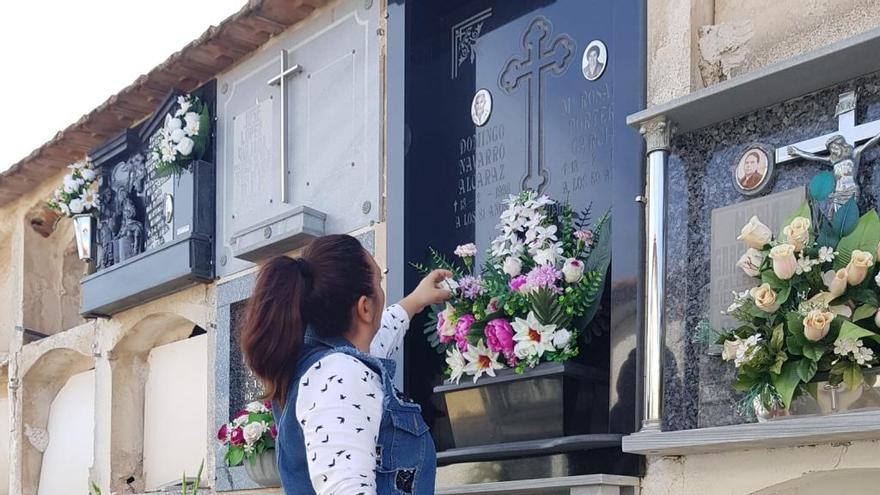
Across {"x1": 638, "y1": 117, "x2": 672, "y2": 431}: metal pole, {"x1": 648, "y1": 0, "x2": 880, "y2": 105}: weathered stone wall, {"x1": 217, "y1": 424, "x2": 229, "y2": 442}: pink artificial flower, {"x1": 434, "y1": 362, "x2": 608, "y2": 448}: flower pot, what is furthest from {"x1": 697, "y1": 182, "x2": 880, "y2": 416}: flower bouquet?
{"x1": 217, "y1": 424, "x2": 229, "y2": 442}: pink artificial flower

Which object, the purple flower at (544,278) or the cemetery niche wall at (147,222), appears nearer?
the purple flower at (544,278)

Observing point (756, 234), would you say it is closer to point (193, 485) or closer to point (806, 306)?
point (806, 306)

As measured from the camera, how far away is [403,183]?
469cm

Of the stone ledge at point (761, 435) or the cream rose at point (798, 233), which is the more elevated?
the cream rose at point (798, 233)

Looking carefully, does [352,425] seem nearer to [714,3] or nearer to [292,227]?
[714,3]

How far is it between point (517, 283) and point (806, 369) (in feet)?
3.82

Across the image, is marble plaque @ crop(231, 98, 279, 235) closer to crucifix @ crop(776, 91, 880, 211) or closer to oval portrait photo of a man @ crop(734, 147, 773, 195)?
oval portrait photo of a man @ crop(734, 147, 773, 195)

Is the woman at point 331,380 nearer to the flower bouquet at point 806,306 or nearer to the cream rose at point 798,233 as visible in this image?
the flower bouquet at point 806,306

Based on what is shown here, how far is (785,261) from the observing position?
283cm

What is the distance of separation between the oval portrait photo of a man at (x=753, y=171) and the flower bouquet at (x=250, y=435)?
2623 millimetres

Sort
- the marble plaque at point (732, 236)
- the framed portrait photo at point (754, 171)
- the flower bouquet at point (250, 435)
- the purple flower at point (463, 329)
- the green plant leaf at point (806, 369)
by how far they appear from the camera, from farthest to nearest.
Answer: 1. the flower bouquet at point (250, 435)
2. the purple flower at point (463, 329)
3. the framed portrait photo at point (754, 171)
4. the marble plaque at point (732, 236)
5. the green plant leaf at point (806, 369)

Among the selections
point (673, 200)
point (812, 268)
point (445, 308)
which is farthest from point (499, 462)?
point (812, 268)

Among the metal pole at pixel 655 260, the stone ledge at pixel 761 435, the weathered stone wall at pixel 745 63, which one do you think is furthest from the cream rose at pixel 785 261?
the metal pole at pixel 655 260

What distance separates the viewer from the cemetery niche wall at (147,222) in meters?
6.27
